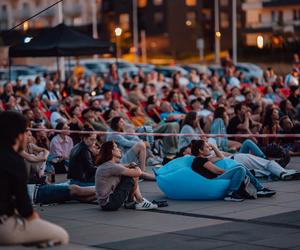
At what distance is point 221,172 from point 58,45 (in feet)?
37.3

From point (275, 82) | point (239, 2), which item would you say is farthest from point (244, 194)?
point (239, 2)

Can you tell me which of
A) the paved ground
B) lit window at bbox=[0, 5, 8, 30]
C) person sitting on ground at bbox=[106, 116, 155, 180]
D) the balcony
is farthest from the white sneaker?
lit window at bbox=[0, 5, 8, 30]

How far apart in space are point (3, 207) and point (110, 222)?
16.4 ft

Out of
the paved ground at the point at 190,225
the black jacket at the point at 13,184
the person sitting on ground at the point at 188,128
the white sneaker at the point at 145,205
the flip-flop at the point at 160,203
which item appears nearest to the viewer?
the black jacket at the point at 13,184

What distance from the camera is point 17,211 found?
805cm

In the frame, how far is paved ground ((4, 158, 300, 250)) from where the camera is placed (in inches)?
440

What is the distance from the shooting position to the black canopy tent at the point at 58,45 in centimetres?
2517

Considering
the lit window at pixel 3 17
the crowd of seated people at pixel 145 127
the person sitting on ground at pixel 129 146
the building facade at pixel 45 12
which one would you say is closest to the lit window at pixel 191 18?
the building facade at pixel 45 12

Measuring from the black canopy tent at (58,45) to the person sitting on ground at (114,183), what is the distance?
37.8 feet

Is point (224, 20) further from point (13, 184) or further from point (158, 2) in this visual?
point (13, 184)

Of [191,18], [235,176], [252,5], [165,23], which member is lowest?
[235,176]

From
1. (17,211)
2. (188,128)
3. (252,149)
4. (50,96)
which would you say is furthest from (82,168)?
(50,96)

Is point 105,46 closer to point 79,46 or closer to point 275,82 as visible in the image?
point 79,46

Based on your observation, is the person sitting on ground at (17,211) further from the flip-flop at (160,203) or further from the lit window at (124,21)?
the lit window at (124,21)
